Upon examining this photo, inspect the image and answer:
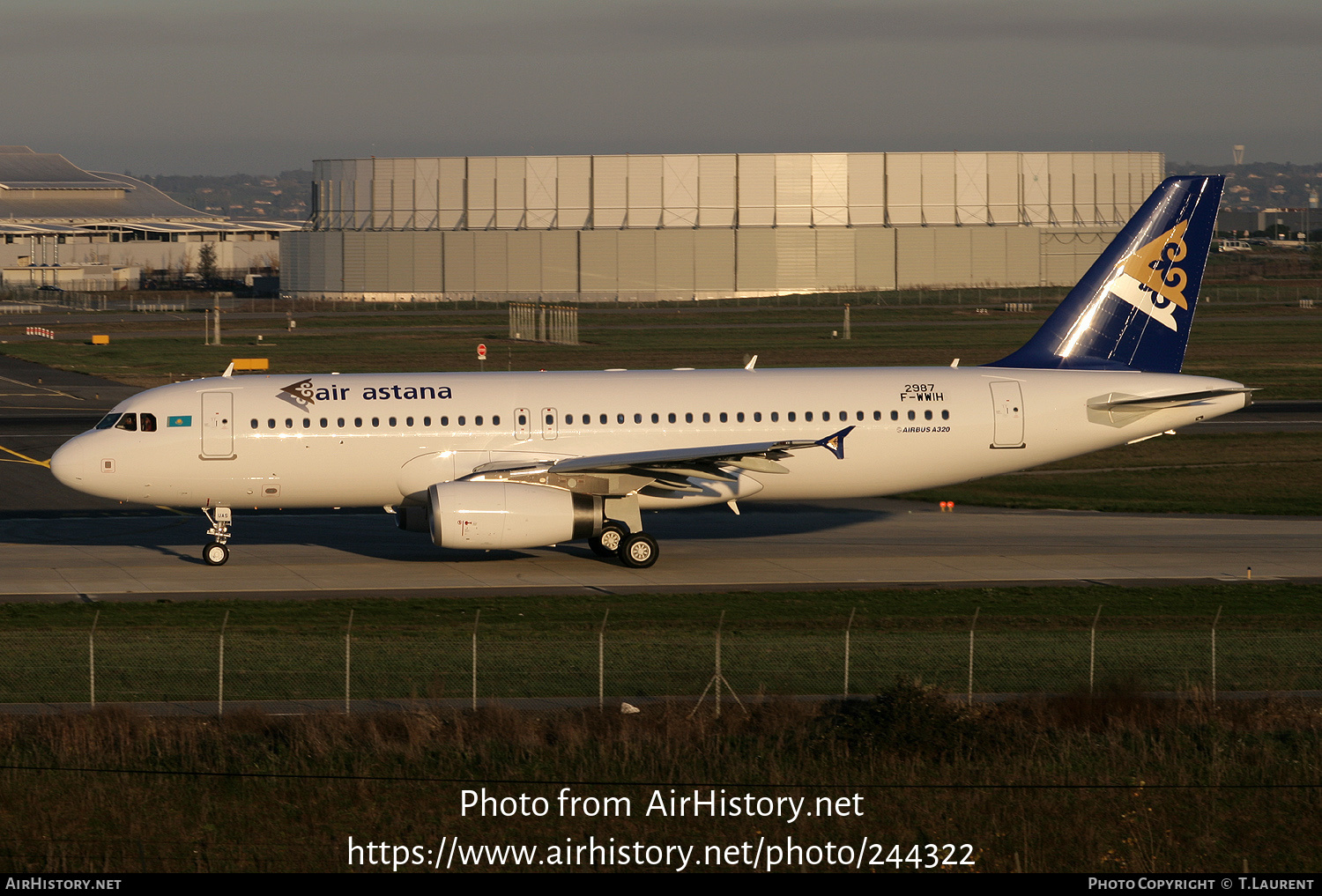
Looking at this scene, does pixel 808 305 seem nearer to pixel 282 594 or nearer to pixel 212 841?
pixel 282 594

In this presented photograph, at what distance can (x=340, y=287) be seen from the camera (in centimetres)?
15338

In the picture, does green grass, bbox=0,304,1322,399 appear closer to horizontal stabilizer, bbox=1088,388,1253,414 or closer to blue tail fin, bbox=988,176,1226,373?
blue tail fin, bbox=988,176,1226,373

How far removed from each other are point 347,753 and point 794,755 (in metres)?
5.76

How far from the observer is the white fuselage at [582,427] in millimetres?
33375

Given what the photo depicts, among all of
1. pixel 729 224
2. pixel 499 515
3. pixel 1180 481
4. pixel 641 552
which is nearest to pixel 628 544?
pixel 641 552

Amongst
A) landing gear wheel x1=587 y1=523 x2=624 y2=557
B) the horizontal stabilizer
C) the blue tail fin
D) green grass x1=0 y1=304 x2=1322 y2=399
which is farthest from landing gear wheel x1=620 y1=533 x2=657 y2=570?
green grass x1=0 y1=304 x2=1322 y2=399

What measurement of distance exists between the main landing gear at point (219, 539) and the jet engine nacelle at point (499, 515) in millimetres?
5506

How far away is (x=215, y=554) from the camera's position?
111 feet

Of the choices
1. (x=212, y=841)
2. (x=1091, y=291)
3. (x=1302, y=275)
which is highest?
(x=1302, y=275)

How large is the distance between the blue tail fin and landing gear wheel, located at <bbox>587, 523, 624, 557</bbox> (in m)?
10.6

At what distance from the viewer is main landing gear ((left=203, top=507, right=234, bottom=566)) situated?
33.9m

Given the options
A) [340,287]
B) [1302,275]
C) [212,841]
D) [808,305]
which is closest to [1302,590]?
[212,841]

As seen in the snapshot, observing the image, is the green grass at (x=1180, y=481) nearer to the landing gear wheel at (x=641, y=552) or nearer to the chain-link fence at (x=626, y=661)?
the landing gear wheel at (x=641, y=552)

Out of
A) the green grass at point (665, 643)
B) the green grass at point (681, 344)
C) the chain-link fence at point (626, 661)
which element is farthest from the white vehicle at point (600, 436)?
the green grass at point (681, 344)
